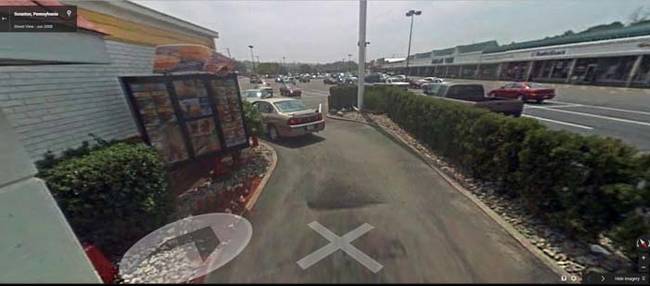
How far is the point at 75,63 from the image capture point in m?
4.89

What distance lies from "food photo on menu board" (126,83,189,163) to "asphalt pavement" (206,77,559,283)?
76.0 inches

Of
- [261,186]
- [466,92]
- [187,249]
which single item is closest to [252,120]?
[261,186]

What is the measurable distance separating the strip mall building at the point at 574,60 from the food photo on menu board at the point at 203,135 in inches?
1465

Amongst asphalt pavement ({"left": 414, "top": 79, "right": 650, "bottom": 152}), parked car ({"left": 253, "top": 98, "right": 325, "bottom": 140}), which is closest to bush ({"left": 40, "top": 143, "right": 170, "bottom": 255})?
parked car ({"left": 253, "top": 98, "right": 325, "bottom": 140})

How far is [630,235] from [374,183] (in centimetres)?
359

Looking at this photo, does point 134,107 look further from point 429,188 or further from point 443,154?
point 443,154

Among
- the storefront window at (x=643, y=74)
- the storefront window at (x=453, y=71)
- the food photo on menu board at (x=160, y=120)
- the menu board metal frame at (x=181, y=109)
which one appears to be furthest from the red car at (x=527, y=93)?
the storefront window at (x=453, y=71)

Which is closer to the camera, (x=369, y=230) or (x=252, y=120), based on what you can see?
(x=369, y=230)

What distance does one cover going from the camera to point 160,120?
5.16m

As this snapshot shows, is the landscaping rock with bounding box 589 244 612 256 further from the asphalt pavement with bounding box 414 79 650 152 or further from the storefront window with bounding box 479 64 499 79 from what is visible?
the storefront window with bounding box 479 64 499 79

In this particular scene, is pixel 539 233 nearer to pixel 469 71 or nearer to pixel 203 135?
pixel 203 135

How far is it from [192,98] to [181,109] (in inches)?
13.3

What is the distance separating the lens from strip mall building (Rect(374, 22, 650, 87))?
26.5 meters

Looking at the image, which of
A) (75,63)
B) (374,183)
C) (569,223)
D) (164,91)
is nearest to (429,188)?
(374,183)
